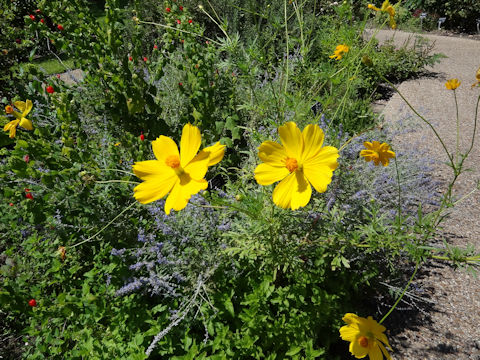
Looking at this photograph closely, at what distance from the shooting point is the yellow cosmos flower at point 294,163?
0.95 meters

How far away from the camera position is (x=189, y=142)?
3.42 ft

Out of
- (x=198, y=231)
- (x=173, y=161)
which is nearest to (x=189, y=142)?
(x=173, y=161)

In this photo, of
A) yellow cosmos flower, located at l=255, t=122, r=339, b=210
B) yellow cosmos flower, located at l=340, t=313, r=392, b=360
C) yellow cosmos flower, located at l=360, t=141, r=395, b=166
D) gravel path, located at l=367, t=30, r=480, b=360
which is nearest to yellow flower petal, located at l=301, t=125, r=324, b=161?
yellow cosmos flower, located at l=255, t=122, r=339, b=210

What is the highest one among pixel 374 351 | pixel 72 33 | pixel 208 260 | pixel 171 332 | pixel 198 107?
pixel 72 33

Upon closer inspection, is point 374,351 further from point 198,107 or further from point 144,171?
point 198,107

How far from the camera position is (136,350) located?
51.3 inches

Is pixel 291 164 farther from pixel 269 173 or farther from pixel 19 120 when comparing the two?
pixel 19 120

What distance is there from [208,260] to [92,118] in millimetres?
1746

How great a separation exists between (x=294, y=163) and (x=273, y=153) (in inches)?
3.0

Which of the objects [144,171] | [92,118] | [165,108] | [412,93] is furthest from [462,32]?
[144,171]

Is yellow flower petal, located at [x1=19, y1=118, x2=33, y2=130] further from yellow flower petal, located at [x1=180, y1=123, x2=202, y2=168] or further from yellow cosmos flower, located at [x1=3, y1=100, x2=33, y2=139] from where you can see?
yellow flower petal, located at [x1=180, y1=123, x2=202, y2=168]

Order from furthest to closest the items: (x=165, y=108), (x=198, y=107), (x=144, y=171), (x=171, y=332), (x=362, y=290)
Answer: (x=165, y=108) < (x=198, y=107) < (x=362, y=290) < (x=171, y=332) < (x=144, y=171)

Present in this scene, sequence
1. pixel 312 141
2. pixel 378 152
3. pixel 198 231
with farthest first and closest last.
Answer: pixel 198 231, pixel 378 152, pixel 312 141

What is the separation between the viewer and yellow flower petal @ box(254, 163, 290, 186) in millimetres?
960
